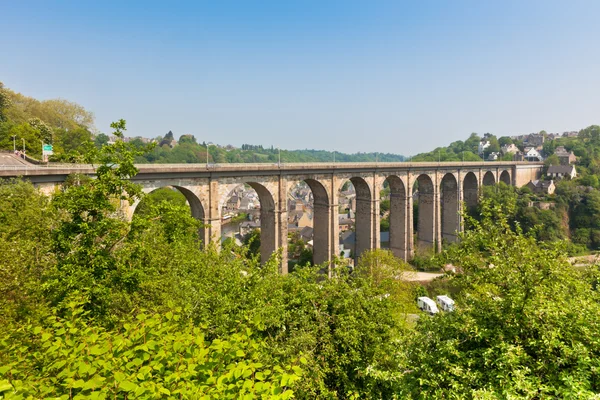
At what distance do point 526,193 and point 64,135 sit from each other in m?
75.5

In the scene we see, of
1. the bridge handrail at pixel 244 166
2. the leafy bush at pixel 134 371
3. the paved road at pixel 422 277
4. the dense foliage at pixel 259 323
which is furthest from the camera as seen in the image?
the paved road at pixel 422 277

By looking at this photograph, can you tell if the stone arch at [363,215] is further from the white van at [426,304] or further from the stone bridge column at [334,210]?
the white van at [426,304]

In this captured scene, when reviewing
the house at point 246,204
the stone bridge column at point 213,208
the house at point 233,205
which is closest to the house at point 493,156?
the house at point 246,204

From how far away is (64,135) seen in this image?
48.6m

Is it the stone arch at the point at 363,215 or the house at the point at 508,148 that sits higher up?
the house at the point at 508,148

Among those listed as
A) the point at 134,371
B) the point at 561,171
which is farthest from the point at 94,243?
the point at 561,171

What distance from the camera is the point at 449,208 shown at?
2103 inches

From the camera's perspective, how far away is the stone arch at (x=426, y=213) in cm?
4653

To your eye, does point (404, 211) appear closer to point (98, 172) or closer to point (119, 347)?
point (98, 172)

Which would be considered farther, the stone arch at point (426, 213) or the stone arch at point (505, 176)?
the stone arch at point (505, 176)

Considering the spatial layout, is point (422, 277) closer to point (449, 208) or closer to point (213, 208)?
point (449, 208)

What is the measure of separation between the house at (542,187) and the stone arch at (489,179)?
46.3 feet

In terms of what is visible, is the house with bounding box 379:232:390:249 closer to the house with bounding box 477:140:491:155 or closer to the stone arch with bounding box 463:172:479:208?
the stone arch with bounding box 463:172:479:208

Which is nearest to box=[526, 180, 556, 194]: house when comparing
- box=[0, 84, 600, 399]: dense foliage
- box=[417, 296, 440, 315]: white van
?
box=[417, 296, 440, 315]: white van
